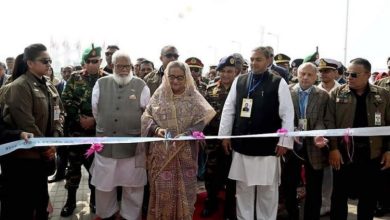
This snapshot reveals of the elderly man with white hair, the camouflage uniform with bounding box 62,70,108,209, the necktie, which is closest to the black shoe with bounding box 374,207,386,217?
the necktie

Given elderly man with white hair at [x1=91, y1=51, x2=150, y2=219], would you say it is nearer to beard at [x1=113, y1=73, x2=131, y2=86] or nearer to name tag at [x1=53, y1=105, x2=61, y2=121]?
beard at [x1=113, y1=73, x2=131, y2=86]

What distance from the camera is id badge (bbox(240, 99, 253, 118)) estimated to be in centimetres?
418

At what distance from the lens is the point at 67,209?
16.5 ft

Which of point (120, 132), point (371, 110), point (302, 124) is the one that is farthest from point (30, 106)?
point (371, 110)

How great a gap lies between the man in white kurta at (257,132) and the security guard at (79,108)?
75.1 inches

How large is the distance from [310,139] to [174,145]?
1609 mm

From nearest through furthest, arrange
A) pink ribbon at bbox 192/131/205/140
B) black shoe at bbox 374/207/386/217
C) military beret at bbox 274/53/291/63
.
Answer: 1. pink ribbon at bbox 192/131/205/140
2. black shoe at bbox 374/207/386/217
3. military beret at bbox 274/53/291/63

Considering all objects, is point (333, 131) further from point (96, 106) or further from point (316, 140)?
point (96, 106)

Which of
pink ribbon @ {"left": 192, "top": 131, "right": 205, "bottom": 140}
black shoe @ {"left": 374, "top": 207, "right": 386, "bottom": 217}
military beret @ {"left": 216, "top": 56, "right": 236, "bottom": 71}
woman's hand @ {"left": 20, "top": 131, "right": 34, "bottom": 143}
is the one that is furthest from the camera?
black shoe @ {"left": 374, "top": 207, "right": 386, "bottom": 217}

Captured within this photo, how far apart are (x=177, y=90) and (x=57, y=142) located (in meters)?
1.33

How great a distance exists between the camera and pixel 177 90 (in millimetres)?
3996

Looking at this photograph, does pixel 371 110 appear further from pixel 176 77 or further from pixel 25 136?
pixel 25 136

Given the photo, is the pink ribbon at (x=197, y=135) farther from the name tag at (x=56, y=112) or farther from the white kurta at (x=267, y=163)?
the name tag at (x=56, y=112)

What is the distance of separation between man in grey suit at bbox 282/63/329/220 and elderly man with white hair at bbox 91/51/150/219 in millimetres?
1853
